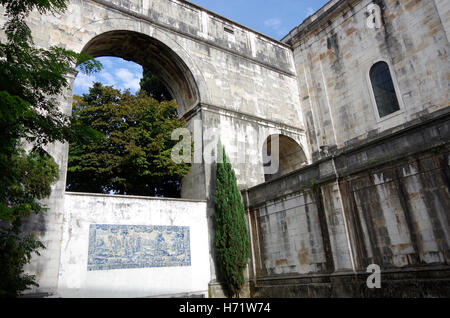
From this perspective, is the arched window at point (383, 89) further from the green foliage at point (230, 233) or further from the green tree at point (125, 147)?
the green tree at point (125, 147)

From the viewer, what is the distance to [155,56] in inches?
645

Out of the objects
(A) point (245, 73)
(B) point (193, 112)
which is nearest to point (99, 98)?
(B) point (193, 112)

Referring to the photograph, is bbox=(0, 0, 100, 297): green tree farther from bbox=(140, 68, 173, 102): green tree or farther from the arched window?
bbox=(140, 68, 173, 102): green tree

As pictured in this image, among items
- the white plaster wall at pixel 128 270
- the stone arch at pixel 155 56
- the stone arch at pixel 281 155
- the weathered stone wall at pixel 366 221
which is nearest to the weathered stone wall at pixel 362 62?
the stone arch at pixel 281 155

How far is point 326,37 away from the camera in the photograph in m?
19.1

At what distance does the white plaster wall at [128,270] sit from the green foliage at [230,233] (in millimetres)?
673

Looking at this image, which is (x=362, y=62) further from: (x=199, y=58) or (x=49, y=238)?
(x=49, y=238)

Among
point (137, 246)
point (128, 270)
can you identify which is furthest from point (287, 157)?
point (128, 270)

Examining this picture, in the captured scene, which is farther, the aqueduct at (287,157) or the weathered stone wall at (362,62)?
the weathered stone wall at (362,62)

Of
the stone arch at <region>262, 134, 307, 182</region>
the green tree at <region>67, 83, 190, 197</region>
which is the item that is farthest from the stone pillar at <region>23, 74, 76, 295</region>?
the stone arch at <region>262, 134, 307, 182</region>

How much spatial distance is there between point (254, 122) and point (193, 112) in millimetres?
3085

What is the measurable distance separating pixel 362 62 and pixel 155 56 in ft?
32.3

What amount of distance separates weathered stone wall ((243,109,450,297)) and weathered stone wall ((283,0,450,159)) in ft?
20.1

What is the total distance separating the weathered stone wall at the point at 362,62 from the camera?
14391 mm
